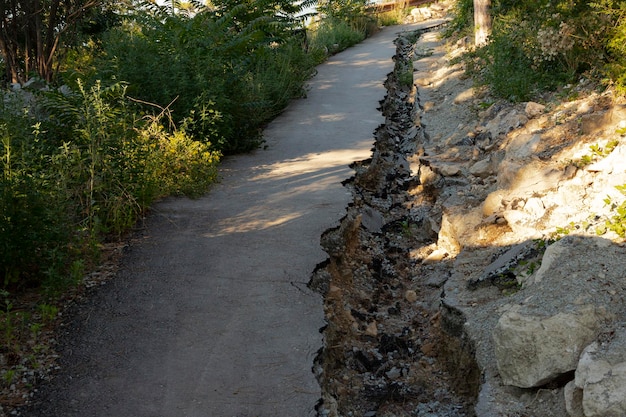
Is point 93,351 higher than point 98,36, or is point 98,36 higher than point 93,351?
point 98,36

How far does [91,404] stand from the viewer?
357 centimetres

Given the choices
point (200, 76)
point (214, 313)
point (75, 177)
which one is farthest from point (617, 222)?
point (200, 76)

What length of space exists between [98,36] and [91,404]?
14233 millimetres

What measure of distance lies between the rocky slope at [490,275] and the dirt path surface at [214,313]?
230mm

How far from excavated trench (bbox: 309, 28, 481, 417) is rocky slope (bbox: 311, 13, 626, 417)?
0.6 inches

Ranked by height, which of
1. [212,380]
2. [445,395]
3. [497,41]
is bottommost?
[445,395]

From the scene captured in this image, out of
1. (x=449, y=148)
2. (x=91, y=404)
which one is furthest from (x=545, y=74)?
(x=91, y=404)

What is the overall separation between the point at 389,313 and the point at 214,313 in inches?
66.2

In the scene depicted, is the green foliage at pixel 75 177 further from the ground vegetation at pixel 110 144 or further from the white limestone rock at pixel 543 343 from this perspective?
the white limestone rock at pixel 543 343

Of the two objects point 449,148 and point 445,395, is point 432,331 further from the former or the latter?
point 449,148

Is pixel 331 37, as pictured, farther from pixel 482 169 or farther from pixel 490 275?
pixel 490 275

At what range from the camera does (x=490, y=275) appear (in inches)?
196

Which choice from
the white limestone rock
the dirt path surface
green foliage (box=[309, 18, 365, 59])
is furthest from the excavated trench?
green foliage (box=[309, 18, 365, 59])

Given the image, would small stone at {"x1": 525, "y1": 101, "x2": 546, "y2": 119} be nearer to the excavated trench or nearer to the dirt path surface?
the excavated trench
